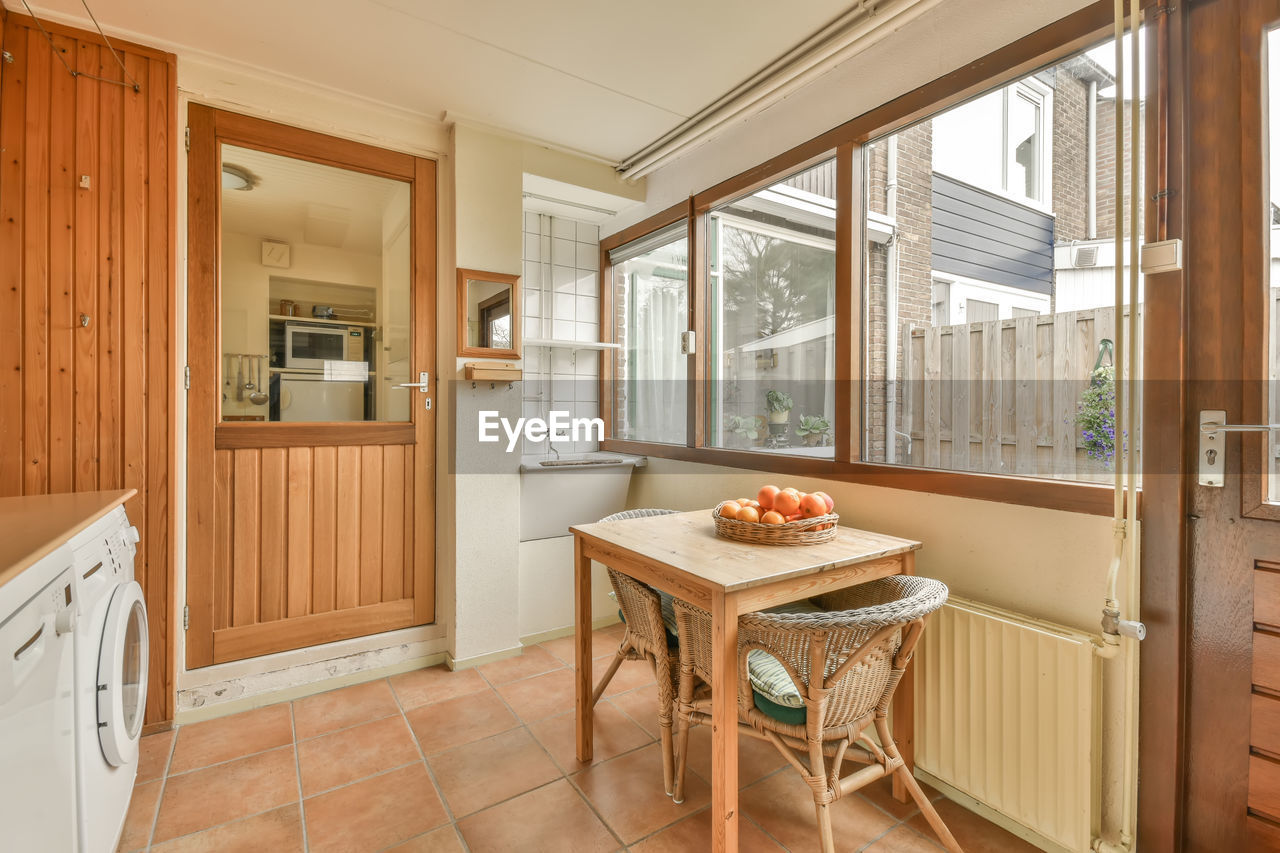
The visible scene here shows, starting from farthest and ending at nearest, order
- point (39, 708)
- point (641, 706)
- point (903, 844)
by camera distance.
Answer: point (641, 706), point (903, 844), point (39, 708)

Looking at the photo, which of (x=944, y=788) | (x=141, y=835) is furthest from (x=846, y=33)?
(x=141, y=835)

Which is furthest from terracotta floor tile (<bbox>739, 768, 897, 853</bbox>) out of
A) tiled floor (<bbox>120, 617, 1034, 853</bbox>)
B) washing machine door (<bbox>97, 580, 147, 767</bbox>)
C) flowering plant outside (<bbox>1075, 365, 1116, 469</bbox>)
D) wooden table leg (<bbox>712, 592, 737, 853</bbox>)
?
washing machine door (<bbox>97, 580, 147, 767</bbox>)

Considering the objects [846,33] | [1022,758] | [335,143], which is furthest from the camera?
[335,143]

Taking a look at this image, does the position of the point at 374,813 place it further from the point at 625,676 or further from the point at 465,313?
the point at 465,313

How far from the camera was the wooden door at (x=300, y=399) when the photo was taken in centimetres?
239

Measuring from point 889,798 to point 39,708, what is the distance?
218 cm

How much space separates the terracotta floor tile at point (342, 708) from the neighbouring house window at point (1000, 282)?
229 cm

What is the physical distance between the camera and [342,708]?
2453mm

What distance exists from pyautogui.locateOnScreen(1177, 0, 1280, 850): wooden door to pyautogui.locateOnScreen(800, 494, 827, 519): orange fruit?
893mm

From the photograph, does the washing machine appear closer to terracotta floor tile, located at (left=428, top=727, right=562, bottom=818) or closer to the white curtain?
terracotta floor tile, located at (left=428, top=727, right=562, bottom=818)

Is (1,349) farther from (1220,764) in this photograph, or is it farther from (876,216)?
(1220,764)

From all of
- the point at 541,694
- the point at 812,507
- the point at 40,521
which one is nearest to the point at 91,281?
the point at 40,521

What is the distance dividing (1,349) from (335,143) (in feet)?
4.82

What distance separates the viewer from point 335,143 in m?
2.65
